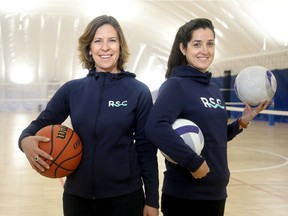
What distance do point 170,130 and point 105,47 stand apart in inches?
21.4

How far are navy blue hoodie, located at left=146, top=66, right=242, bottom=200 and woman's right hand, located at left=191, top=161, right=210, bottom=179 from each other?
0.03 m

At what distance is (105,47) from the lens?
238 centimetres

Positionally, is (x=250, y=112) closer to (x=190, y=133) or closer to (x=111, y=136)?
(x=190, y=133)

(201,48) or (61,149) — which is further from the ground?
(201,48)

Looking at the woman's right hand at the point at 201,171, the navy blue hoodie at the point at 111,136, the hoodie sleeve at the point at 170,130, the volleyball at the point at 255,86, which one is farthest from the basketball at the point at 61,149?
the volleyball at the point at 255,86

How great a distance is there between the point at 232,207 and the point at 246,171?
2.34 metres

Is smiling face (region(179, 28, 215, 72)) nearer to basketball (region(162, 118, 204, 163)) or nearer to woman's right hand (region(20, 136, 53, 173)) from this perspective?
basketball (region(162, 118, 204, 163))

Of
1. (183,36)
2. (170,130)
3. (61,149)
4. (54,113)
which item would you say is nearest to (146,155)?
(170,130)

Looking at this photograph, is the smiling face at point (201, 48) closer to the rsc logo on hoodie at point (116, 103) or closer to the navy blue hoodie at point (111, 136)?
the navy blue hoodie at point (111, 136)

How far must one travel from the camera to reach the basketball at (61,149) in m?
2.34

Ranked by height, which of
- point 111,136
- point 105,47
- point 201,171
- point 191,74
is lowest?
point 201,171

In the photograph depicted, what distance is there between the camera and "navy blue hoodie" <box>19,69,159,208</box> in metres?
2.29

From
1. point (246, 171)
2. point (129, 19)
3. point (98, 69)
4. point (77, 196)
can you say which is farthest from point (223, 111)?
point (129, 19)

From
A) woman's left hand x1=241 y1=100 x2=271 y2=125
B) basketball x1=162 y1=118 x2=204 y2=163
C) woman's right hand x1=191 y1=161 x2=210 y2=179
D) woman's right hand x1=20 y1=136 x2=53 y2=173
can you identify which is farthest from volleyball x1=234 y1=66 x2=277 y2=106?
woman's right hand x1=20 y1=136 x2=53 y2=173
